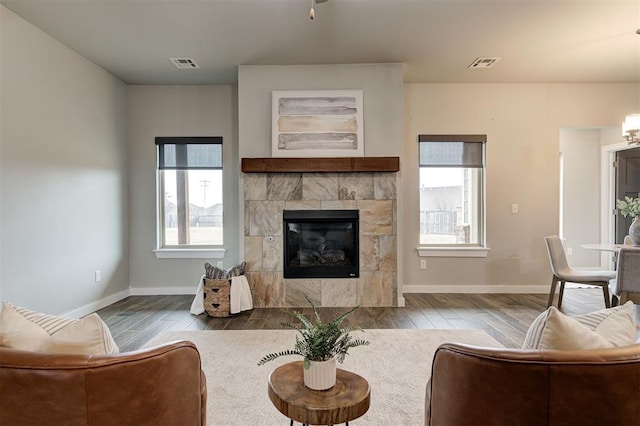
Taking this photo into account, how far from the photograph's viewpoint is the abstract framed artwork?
4.00 metres

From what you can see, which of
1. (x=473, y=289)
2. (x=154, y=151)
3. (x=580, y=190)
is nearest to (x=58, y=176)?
(x=154, y=151)

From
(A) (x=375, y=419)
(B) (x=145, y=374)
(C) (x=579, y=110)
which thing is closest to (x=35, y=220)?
(B) (x=145, y=374)

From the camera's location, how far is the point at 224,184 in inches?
184

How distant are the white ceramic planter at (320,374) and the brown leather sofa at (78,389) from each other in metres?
0.52

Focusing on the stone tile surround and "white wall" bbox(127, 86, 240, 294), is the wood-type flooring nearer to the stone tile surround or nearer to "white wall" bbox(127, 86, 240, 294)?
the stone tile surround

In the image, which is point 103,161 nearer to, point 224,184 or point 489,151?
point 224,184

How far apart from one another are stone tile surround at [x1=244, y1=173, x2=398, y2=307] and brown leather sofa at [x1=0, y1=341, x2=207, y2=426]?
9.80 ft

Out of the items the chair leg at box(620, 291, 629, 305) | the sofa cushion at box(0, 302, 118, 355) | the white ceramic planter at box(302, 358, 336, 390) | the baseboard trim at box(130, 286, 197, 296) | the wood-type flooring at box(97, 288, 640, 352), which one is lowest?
the wood-type flooring at box(97, 288, 640, 352)

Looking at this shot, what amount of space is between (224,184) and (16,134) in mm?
2207

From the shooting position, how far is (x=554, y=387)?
3.11 ft

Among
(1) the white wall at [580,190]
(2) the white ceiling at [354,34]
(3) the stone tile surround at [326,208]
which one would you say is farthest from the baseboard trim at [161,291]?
(1) the white wall at [580,190]

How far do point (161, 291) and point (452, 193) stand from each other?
4.31 m

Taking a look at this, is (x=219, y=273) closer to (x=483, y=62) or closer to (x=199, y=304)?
(x=199, y=304)

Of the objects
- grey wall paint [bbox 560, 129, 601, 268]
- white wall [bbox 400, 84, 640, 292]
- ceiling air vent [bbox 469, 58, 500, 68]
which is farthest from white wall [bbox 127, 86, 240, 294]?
grey wall paint [bbox 560, 129, 601, 268]
